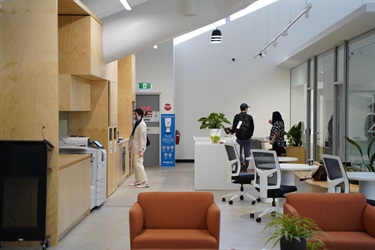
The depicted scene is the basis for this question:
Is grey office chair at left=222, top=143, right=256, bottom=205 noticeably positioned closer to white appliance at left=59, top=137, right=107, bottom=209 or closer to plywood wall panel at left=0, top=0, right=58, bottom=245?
→ white appliance at left=59, top=137, right=107, bottom=209

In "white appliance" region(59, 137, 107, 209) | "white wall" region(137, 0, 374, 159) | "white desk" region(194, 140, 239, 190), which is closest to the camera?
"white appliance" region(59, 137, 107, 209)

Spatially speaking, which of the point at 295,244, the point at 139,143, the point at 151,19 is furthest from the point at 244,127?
the point at 295,244

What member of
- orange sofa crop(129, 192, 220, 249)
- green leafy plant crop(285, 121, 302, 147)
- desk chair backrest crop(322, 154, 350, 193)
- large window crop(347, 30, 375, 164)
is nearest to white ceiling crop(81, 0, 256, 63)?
large window crop(347, 30, 375, 164)

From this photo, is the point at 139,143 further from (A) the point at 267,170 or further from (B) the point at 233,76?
(B) the point at 233,76

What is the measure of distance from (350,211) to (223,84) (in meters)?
11.2

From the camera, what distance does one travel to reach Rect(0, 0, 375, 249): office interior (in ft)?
32.3

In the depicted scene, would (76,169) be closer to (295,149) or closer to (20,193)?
(20,193)

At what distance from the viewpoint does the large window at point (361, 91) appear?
367 inches

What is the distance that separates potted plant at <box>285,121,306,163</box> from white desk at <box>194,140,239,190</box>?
406 cm

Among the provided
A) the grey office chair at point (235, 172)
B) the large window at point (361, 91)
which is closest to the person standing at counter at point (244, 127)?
the large window at point (361, 91)

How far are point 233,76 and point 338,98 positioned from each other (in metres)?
5.06

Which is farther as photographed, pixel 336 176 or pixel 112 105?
pixel 112 105

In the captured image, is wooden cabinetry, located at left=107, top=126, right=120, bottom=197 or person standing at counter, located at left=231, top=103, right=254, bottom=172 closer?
wooden cabinetry, located at left=107, top=126, right=120, bottom=197

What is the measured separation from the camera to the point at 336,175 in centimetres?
626
